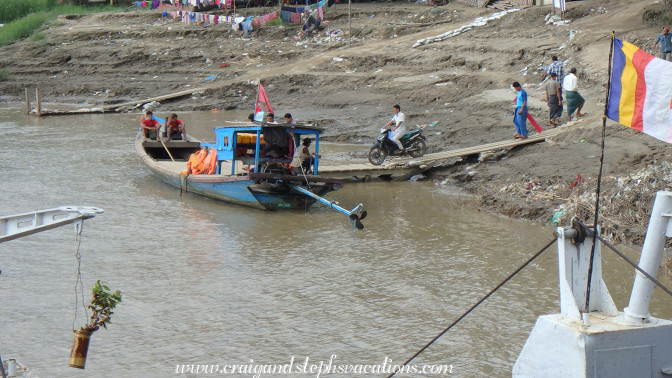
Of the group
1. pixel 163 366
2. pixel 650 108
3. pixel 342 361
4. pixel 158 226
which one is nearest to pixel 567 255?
pixel 650 108

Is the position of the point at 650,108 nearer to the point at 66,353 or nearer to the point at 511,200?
the point at 66,353

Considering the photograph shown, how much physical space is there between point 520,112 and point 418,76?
8.07 meters

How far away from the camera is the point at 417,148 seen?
1584 centimetres

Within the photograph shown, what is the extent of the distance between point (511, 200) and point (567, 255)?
25.8 ft

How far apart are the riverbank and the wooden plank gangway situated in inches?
9.2

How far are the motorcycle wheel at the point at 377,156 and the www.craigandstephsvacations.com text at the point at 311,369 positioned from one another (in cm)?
841

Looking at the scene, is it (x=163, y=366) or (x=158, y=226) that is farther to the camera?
(x=158, y=226)

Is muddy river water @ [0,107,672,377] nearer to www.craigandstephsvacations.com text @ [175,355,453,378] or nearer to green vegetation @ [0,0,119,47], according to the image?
www.craigandstephsvacations.com text @ [175,355,453,378]

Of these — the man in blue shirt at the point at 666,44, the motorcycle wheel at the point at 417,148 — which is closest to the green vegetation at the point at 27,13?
the motorcycle wheel at the point at 417,148

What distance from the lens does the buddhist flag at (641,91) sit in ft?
17.4

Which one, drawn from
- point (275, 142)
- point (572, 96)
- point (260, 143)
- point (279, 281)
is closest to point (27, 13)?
point (260, 143)

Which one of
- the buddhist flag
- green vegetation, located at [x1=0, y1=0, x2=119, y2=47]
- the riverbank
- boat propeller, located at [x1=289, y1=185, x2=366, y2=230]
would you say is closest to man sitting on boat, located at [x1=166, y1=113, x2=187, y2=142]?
the riverbank

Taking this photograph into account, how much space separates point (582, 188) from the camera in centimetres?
1204

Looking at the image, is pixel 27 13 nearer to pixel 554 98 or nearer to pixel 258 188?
pixel 258 188
